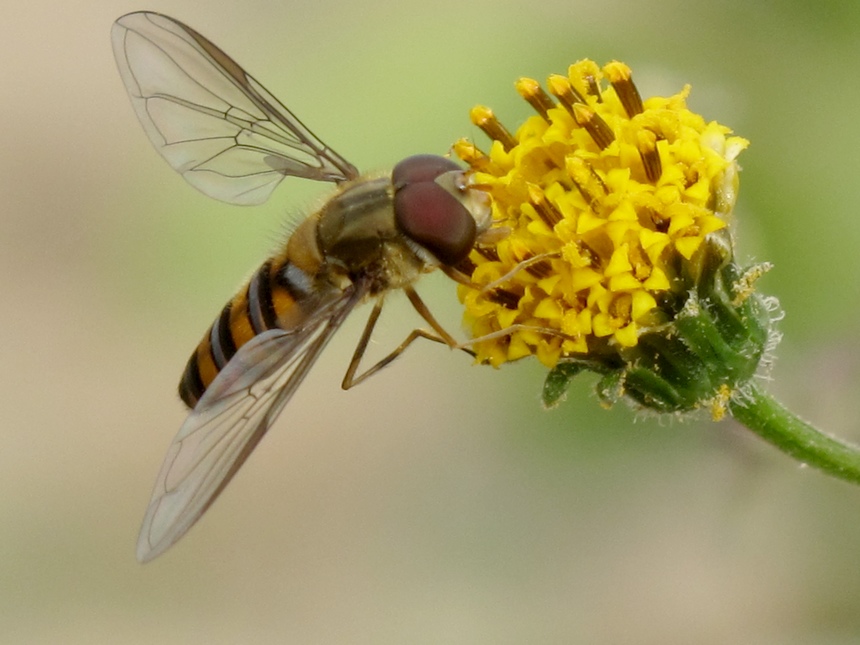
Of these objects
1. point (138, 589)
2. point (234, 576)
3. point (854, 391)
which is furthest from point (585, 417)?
point (138, 589)

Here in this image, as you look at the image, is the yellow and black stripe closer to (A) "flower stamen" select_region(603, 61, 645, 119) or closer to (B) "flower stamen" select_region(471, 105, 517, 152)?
(B) "flower stamen" select_region(471, 105, 517, 152)

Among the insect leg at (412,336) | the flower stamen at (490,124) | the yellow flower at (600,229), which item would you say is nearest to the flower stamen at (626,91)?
the yellow flower at (600,229)

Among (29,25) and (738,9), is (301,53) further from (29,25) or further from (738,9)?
(738,9)

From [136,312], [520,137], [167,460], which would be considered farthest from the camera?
[136,312]

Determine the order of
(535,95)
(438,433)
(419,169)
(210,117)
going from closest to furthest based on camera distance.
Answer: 1. (419,169)
2. (535,95)
3. (210,117)
4. (438,433)

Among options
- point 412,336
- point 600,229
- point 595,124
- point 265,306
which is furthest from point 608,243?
point 265,306

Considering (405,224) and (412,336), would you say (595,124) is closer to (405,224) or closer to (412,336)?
(405,224)

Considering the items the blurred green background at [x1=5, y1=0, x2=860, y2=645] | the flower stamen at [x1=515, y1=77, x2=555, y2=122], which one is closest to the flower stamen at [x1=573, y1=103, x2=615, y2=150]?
the flower stamen at [x1=515, y1=77, x2=555, y2=122]
